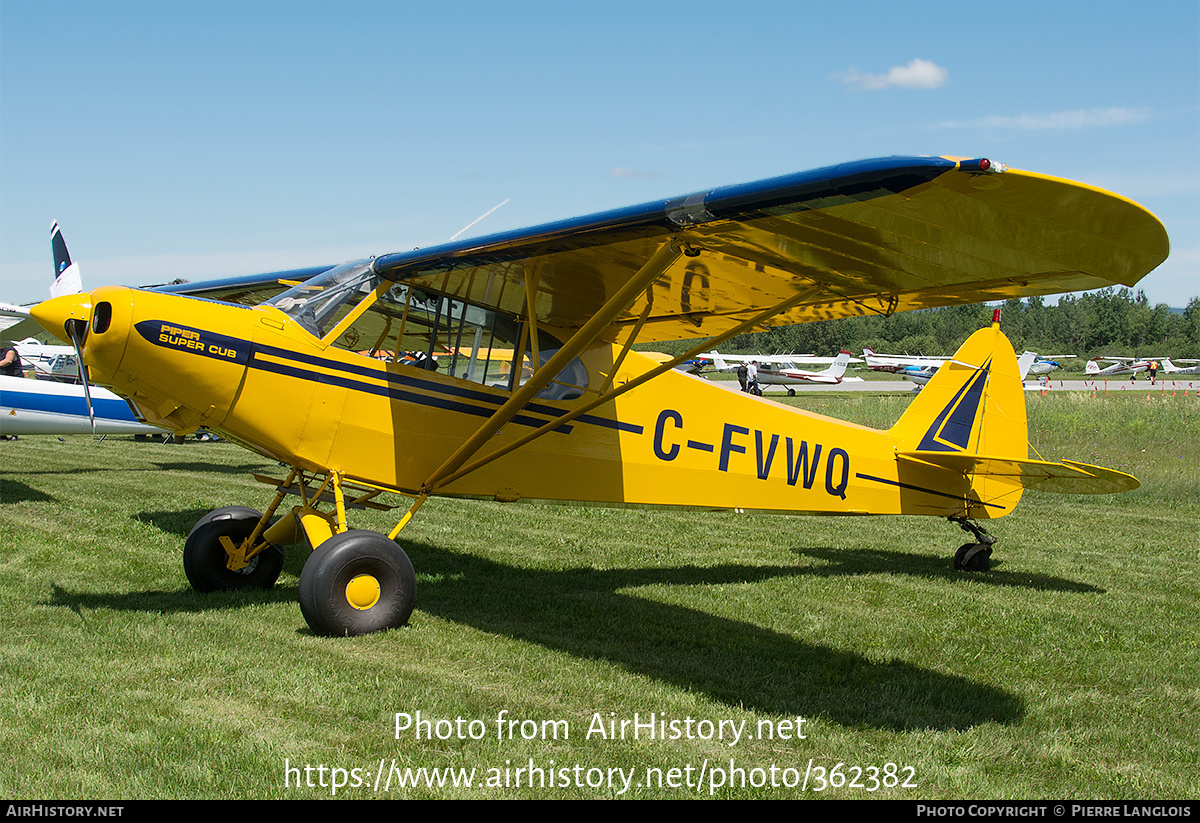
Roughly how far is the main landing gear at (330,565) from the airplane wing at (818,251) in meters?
1.73

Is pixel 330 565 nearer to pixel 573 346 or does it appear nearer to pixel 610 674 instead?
pixel 610 674

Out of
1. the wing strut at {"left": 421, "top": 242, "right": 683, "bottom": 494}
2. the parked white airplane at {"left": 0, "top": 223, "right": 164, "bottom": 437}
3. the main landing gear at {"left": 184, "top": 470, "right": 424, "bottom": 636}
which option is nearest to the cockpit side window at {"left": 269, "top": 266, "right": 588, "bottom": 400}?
the wing strut at {"left": 421, "top": 242, "right": 683, "bottom": 494}

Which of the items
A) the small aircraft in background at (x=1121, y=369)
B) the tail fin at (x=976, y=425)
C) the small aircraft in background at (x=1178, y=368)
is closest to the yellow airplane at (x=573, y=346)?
the tail fin at (x=976, y=425)

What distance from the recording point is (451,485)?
6598mm

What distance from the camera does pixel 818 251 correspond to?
5141mm

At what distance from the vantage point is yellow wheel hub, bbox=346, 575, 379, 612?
5.65 metres

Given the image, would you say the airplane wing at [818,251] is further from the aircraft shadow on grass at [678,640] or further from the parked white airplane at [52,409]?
the parked white airplane at [52,409]

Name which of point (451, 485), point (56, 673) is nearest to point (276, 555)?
point (451, 485)

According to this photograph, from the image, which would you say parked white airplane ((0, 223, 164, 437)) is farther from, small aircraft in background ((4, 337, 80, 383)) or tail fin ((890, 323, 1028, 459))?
tail fin ((890, 323, 1028, 459))

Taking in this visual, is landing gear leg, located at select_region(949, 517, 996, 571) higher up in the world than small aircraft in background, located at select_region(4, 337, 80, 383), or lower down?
lower down

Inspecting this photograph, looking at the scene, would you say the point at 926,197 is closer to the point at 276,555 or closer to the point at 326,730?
the point at 326,730

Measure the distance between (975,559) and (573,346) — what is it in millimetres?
5357

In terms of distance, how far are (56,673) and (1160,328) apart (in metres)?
134

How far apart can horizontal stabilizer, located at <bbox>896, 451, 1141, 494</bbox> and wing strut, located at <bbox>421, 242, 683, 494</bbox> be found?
12.4 feet
